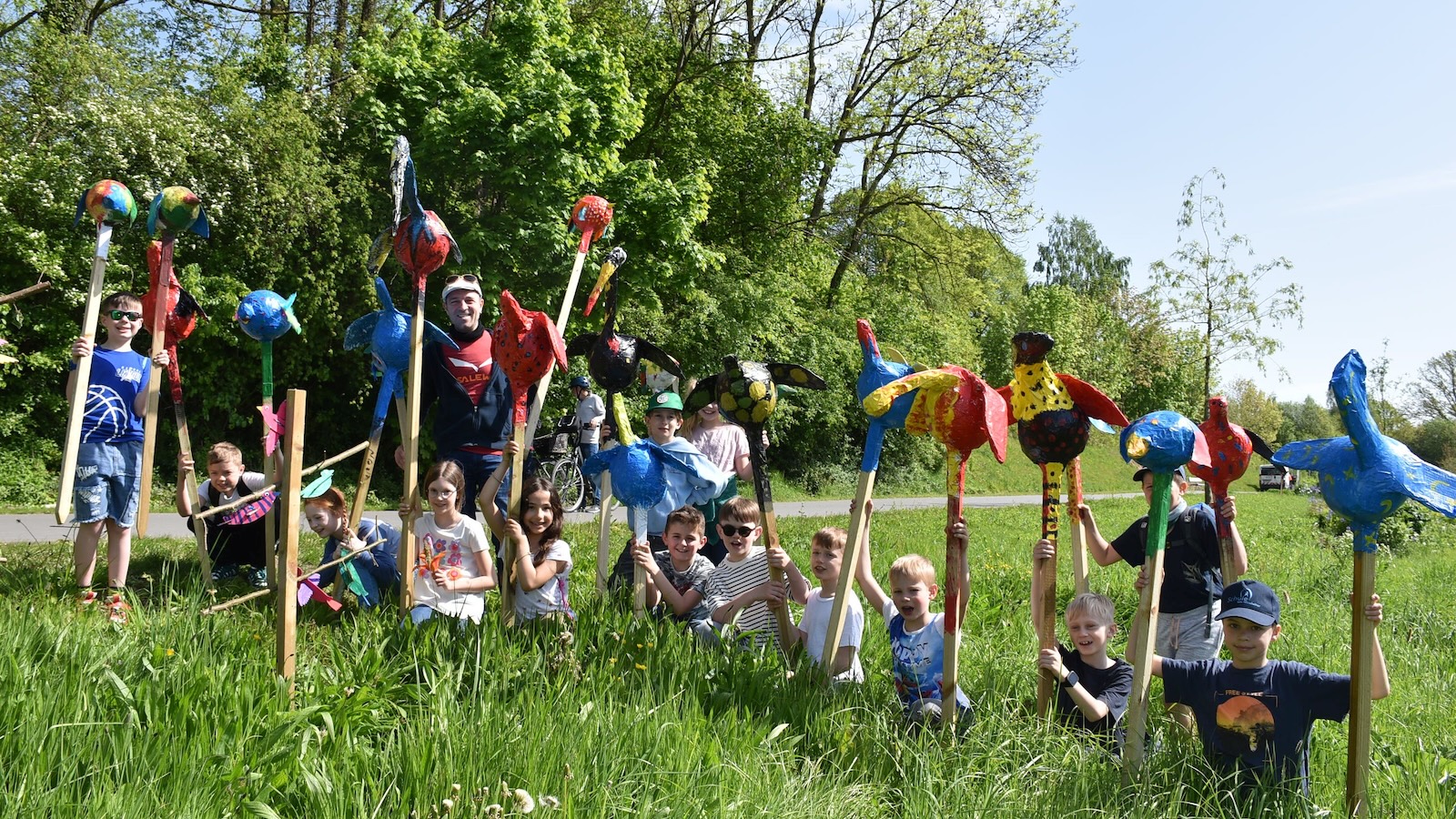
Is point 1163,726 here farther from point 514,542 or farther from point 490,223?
point 490,223

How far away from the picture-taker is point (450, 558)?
441 cm

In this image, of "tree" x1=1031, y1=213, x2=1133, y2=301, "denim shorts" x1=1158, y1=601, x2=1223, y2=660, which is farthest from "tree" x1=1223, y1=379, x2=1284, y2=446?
"denim shorts" x1=1158, y1=601, x2=1223, y2=660

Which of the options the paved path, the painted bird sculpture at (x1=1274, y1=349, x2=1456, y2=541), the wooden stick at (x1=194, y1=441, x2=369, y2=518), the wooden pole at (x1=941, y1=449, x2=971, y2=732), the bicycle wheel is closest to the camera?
the painted bird sculpture at (x1=1274, y1=349, x2=1456, y2=541)

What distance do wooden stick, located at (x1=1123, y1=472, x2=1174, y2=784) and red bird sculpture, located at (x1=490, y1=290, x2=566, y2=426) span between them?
2309 millimetres

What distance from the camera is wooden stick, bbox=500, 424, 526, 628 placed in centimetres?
395

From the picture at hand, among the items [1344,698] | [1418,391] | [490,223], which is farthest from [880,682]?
[1418,391]

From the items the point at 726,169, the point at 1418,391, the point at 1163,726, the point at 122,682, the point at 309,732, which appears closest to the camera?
the point at 309,732

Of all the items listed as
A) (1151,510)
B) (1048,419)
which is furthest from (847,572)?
(1151,510)

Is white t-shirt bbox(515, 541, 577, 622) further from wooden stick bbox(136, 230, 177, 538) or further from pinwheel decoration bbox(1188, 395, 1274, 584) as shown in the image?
pinwheel decoration bbox(1188, 395, 1274, 584)

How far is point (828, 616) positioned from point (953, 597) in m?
0.67

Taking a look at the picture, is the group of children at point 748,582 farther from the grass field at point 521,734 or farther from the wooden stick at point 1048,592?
the grass field at point 521,734

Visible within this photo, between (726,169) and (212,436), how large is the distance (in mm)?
10004

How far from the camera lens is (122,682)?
9.72 ft

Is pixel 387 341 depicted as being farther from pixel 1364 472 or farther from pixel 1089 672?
pixel 1364 472
